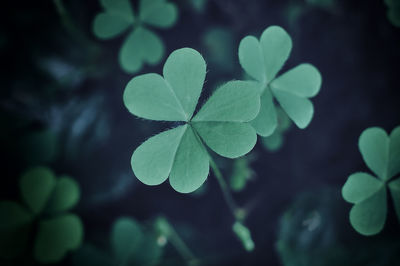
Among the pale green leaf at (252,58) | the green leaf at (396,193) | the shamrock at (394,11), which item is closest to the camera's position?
the pale green leaf at (252,58)

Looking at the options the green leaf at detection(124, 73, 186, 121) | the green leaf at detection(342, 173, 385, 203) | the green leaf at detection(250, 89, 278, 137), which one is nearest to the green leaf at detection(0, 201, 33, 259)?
the green leaf at detection(124, 73, 186, 121)

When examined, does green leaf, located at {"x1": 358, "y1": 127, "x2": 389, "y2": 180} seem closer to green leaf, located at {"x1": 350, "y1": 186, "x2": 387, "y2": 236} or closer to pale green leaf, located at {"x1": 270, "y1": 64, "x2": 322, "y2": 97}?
green leaf, located at {"x1": 350, "y1": 186, "x2": 387, "y2": 236}

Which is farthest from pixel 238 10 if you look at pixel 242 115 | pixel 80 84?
pixel 242 115

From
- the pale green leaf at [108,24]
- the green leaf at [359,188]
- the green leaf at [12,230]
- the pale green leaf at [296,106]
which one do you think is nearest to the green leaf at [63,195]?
the green leaf at [12,230]

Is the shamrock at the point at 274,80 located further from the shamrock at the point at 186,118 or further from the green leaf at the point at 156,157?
the green leaf at the point at 156,157

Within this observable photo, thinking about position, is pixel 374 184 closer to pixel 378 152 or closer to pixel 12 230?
pixel 378 152

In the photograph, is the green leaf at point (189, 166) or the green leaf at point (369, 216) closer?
the green leaf at point (189, 166)

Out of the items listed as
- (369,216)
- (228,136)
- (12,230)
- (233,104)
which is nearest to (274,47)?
(233,104)
